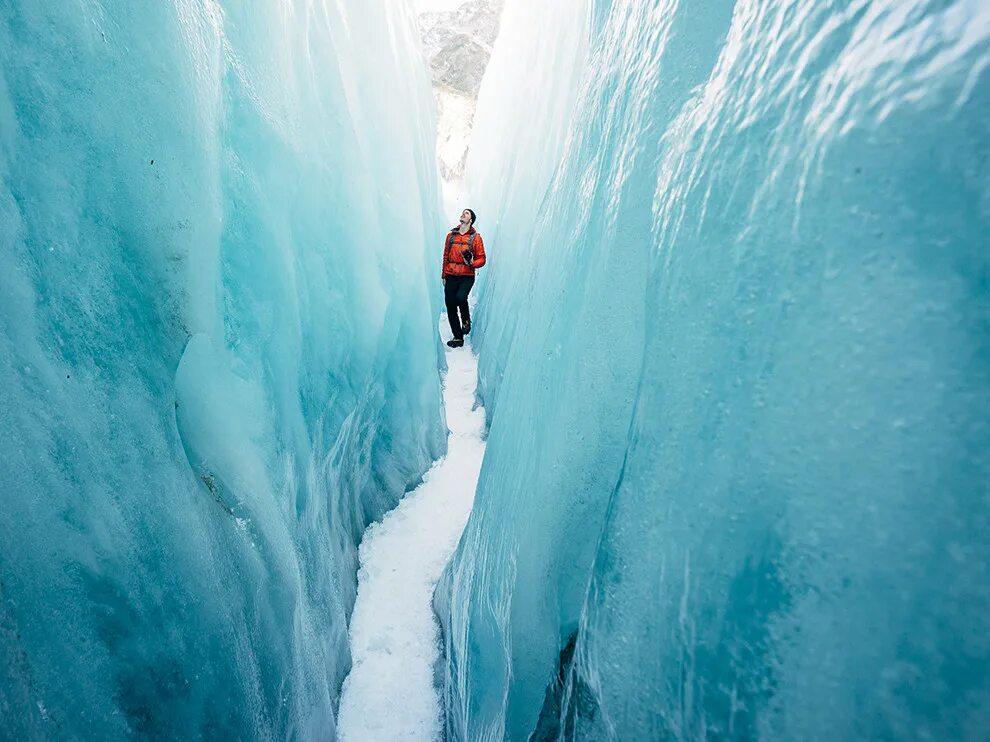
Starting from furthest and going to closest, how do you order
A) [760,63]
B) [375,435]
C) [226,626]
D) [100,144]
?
1. [375,435]
2. [226,626]
3. [100,144]
4. [760,63]

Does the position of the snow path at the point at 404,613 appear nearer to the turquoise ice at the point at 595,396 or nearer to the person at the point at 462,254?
the turquoise ice at the point at 595,396

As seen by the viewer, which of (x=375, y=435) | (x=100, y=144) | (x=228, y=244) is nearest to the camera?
(x=100, y=144)

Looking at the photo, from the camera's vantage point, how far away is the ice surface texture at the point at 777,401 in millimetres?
534

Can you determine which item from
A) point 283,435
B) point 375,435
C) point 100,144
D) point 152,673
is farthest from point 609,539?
point 375,435

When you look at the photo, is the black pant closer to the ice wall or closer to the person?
the person

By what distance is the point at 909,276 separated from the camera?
58cm

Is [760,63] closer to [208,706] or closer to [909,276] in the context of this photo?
[909,276]

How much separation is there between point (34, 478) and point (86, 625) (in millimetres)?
324

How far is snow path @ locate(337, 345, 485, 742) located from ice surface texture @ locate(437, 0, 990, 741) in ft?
3.29

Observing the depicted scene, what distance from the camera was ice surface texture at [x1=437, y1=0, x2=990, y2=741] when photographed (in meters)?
0.53

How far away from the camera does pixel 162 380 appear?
50.9 inches

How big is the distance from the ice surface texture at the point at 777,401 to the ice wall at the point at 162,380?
910 mm

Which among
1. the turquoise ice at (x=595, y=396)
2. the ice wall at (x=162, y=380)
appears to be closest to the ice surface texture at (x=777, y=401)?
the turquoise ice at (x=595, y=396)

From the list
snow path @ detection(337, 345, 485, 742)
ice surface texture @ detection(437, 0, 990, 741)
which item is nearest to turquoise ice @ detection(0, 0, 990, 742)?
ice surface texture @ detection(437, 0, 990, 741)
